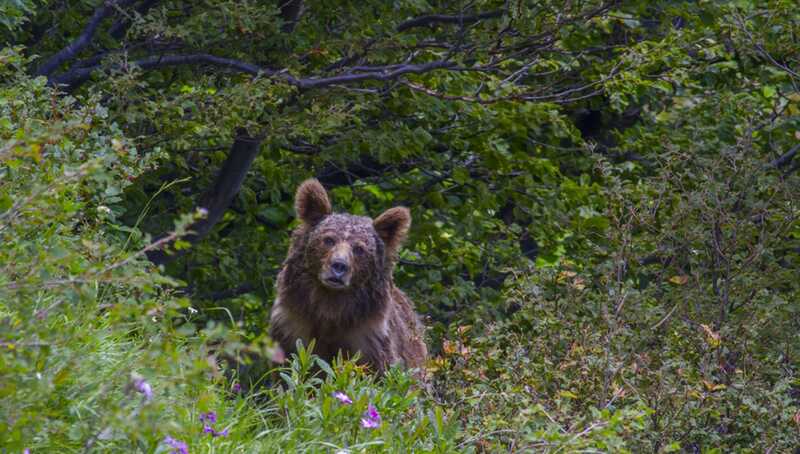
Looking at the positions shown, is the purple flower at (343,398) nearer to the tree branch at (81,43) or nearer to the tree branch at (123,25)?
the tree branch at (81,43)

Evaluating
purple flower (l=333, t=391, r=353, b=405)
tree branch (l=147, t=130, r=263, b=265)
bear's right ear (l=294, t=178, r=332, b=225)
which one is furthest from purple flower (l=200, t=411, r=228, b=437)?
tree branch (l=147, t=130, r=263, b=265)

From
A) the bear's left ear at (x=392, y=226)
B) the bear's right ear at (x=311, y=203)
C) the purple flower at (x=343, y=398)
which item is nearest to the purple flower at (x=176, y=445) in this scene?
the purple flower at (x=343, y=398)

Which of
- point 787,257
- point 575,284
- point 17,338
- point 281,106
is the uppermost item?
point 17,338

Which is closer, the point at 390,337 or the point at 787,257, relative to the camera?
the point at 390,337

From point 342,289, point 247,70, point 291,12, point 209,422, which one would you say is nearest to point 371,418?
point 209,422

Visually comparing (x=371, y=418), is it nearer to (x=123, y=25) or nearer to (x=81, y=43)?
(x=81, y=43)

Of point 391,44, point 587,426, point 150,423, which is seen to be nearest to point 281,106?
point 391,44

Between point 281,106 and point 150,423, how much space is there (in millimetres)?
6626

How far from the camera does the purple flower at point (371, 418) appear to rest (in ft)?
18.5

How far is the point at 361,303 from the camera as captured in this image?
31.2ft

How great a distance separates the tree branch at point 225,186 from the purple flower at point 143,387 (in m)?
6.14

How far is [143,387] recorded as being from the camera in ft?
15.2

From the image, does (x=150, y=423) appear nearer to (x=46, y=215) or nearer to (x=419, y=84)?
(x=46, y=215)

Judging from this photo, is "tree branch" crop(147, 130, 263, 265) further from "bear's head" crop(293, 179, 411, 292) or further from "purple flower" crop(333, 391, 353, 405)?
"purple flower" crop(333, 391, 353, 405)
